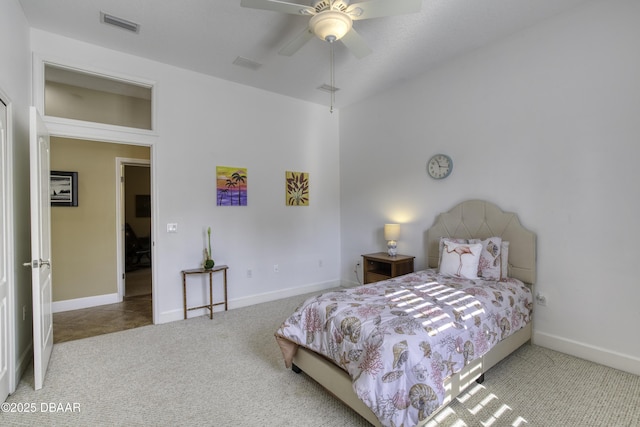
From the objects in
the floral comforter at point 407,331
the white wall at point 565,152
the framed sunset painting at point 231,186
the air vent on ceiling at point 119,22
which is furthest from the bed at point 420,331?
the air vent on ceiling at point 119,22

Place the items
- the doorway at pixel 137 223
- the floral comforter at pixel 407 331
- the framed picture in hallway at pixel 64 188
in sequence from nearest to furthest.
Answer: the floral comforter at pixel 407 331 → the framed picture in hallway at pixel 64 188 → the doorway at pixel 137 223

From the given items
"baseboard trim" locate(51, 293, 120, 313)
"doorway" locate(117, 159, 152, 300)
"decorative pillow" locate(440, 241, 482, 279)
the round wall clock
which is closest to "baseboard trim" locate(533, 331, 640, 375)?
"decorative pillow" locate(440, 241, 482, 279)

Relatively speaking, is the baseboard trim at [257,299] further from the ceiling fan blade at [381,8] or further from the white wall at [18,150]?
the ceiling fan blade at [381,8]

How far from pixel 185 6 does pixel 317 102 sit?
8.58 feet

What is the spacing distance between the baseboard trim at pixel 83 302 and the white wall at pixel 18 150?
1.63m

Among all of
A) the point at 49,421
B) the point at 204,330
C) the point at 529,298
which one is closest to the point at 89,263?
the point at 204,330

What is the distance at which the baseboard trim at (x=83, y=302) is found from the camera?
161 inches

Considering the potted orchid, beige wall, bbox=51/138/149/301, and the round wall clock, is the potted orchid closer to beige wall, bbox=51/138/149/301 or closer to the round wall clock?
beige wall, bbox=51/138/149/301

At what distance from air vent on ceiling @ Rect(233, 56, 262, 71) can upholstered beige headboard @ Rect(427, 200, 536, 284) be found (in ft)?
9.54

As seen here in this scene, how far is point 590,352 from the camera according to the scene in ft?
8.52

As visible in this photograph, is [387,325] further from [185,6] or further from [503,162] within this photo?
[185,6]

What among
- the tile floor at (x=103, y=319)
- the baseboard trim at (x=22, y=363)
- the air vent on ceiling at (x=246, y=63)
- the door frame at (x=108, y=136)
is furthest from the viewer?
the air vent on ceiling at (x=246, y=63)

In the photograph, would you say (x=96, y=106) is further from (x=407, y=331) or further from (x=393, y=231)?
(x=407, y=331)

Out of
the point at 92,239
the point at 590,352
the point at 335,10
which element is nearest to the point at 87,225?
the point at 92,239
